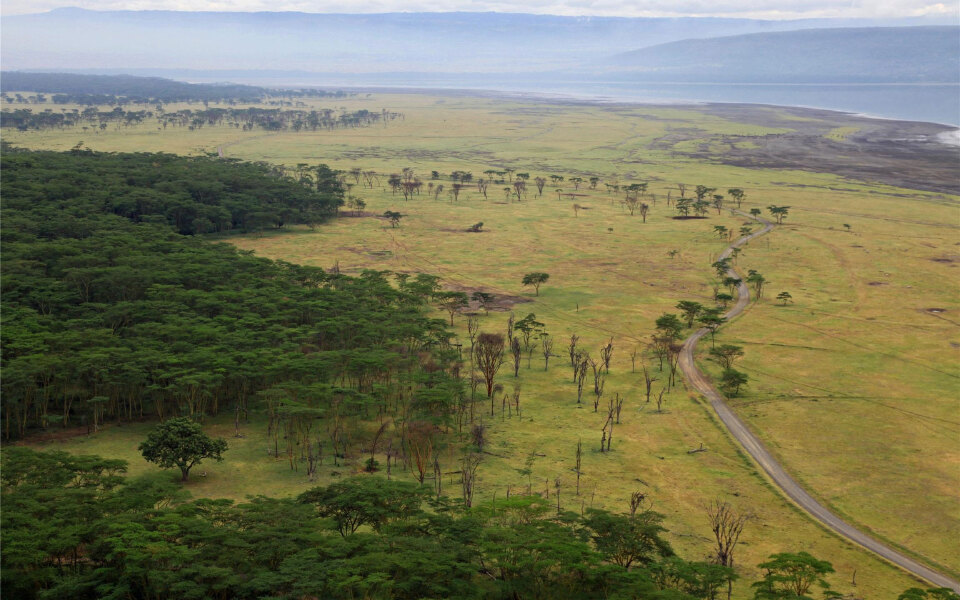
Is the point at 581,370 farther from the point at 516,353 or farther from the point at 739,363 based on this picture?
the point at 739,363

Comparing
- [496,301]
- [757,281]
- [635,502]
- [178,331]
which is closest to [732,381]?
[635,502]

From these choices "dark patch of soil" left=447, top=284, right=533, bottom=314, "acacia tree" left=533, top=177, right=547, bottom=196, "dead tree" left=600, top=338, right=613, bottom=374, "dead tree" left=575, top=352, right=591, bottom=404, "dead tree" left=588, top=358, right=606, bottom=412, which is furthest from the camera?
"acacia tree" left=533, top=177, right=547, bottom=196

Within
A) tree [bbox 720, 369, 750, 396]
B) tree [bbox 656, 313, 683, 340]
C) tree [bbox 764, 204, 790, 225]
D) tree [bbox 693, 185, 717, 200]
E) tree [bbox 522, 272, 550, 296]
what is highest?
tree [bbox 693, 185, 717, 200]

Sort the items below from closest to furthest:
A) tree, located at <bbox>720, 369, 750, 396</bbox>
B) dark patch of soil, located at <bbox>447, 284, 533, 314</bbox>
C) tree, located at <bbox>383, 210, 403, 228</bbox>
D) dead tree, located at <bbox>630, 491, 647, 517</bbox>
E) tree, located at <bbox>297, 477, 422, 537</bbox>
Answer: tree, located at <bbox>297, 477, 422, 537</bbox>
dead tree, located at <bbox>630, 491, 647, 517</bbox>
tree, located at <bbox>720, 369, 750, 396</bbox>
dark patch of soil, located at <bbox>447, 284, 533, 314</bbox>
tree, located at <bbox>383, 210, 403, 228</bbox>

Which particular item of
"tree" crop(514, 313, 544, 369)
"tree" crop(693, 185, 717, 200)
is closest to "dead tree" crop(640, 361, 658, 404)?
"tree" crop(514, 313, 544, 369)

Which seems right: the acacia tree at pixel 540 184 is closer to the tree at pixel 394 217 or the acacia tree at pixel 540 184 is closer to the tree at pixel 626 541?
the tree at pixel 394 217

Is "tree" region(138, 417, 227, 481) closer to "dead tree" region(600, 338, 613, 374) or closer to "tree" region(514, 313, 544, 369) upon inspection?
"tree" region(514, 313, 544, 369)
